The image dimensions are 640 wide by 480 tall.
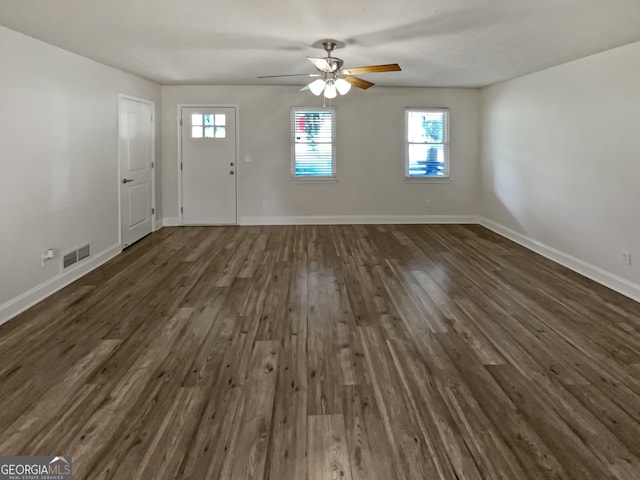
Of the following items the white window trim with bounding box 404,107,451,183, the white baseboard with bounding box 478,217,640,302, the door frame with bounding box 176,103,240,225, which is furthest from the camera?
the white window trim with bounding box 404,107,451,183

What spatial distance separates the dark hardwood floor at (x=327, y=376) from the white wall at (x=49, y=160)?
18.4 inches

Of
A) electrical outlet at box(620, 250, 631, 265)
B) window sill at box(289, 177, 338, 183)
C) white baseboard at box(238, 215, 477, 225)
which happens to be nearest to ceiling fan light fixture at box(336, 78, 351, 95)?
electrical outlet at box(620, 250, 631, 265)

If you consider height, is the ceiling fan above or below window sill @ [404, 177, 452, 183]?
above

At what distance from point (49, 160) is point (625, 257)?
5604 millimetres

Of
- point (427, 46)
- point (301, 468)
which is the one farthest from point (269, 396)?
point (427, 46)

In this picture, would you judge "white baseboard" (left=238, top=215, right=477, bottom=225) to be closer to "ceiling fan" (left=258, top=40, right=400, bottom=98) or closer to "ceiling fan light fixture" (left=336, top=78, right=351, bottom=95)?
"ceiling fan" (left=258, top=40, right=400, bottom=98)

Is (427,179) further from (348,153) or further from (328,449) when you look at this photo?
(328,449)

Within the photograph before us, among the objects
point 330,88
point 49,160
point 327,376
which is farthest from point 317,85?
point 327,376

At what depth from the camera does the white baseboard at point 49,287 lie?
3.58 m

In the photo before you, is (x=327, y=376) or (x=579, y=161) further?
(x=579, y=161)

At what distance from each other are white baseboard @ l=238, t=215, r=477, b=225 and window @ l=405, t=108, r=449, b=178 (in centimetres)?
75

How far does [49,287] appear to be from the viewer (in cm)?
416

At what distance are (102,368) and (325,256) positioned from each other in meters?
3.29

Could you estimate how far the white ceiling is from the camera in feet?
10.3
